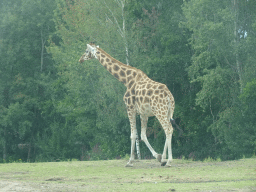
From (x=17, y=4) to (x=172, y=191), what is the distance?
26958mm

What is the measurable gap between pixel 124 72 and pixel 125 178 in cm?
463

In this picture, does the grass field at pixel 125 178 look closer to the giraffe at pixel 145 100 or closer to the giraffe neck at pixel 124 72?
the giraffe at pixel 145 100

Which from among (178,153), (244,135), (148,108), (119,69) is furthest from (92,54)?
(178,153)

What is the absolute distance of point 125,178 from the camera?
9.00 meters

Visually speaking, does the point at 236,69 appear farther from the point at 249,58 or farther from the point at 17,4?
the point at 17,4

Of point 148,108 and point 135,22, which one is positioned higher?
point 135,22

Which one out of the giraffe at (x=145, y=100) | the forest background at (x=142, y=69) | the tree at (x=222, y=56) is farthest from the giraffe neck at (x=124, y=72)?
the tree at (x=222, y=56)

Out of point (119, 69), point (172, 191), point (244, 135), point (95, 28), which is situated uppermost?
point (95, 28)

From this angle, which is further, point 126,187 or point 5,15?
point 5,15

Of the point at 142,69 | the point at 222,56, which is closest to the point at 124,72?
the point at 142,69

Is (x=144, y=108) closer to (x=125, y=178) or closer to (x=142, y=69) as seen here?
(x=125, y=178)

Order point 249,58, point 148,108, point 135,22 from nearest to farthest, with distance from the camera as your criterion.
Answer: point 148,108 < point 249,58 < point 135,22

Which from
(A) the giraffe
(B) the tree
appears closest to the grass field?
(A) the giraffe

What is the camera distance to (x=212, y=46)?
1781 centimetres
